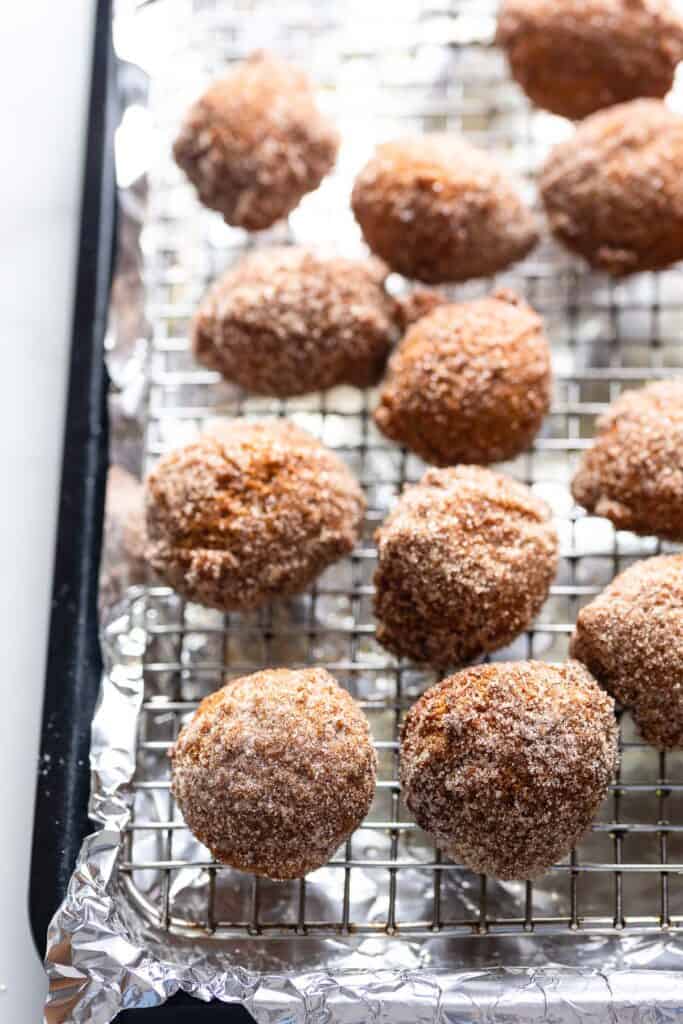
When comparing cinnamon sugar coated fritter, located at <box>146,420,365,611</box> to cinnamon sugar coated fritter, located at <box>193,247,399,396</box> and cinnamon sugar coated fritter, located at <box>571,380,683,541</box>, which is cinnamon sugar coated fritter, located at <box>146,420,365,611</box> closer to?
cinnamon sugar coated fritter, located at <box>193,247,399,396</box>

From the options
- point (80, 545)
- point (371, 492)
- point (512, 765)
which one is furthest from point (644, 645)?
point (80, 545)

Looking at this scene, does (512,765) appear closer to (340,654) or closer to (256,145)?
(340,654)

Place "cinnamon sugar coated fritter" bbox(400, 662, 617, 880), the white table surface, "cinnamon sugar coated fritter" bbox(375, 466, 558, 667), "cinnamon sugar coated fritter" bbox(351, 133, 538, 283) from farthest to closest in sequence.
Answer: "cinnamon sugar coated fritter" bbox(351, 133, 538, 283) → the white table surface → "cinnamon sugar coated fritter" bbox(375, 466, 558, 667) → "cinnamon sugar coated fritter" bbox(400, 662, 617, 880)

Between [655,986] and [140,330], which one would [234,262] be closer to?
[140,330]

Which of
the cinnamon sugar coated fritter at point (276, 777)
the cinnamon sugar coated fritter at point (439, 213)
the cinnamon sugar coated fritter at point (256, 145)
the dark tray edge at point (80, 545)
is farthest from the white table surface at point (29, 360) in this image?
the cinnamon sugar coated fritter at point (439, 213)

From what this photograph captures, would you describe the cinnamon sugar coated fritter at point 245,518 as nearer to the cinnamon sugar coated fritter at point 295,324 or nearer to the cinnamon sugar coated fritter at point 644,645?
the cinnamon sugar coated fritter at point 295,324

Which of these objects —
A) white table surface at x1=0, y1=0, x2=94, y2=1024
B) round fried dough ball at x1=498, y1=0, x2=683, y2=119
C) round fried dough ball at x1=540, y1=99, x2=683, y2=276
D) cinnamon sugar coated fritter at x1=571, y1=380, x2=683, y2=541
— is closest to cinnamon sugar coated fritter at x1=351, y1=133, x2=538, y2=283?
round fried dough ball at x1=540, y1=99, x2=683, y2=276

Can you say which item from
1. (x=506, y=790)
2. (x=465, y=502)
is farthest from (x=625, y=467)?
(x=506, y=790)
